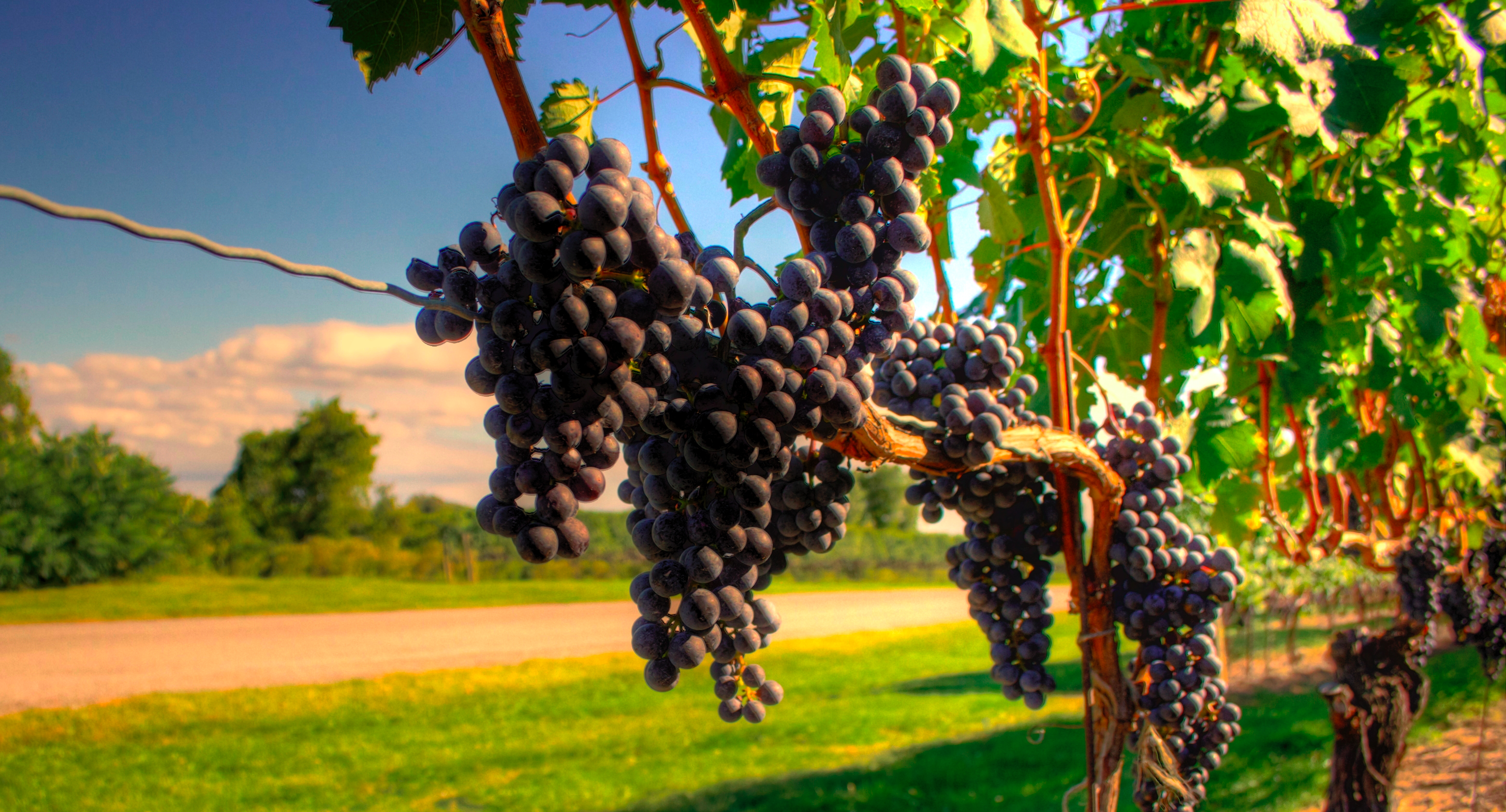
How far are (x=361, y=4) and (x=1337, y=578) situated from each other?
61.4 ft

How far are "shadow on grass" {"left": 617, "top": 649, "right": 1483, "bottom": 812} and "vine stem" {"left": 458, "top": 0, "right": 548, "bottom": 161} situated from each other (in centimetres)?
630

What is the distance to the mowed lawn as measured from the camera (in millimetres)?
7344

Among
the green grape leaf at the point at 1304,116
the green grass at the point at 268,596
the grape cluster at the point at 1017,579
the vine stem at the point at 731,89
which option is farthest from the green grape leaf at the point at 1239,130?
the green grass at the point at 268,596

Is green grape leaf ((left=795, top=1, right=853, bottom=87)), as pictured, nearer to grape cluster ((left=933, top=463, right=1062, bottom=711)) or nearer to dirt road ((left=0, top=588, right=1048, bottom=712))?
grape cluster ((left=933, top=463, right=1062, bottom=711))

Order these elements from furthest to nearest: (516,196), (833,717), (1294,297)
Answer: (833,717) < (1294,297) < (516,196)

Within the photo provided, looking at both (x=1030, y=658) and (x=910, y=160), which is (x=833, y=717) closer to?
(x=1030, y=658)

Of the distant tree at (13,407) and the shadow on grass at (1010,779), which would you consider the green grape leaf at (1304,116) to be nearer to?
the shadow on grass at (1010,779)

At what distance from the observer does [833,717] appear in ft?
35.1

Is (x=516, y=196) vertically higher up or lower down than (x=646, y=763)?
higher up

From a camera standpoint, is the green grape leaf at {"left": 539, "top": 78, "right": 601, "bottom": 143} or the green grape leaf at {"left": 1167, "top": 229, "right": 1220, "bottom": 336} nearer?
the green grape leaf at {"left": 539, "top": 78, "right": 601, "bottom": 143}

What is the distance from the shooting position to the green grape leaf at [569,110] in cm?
95

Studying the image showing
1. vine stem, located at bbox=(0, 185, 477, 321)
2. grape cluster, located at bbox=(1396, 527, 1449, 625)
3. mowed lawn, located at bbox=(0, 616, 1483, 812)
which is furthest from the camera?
mowed lawn, located at bbox=(0, 616, 1483, 812)

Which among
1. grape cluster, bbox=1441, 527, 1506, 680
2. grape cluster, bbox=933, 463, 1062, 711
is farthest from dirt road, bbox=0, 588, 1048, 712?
grape cluster, bbox=933, 463, 1062, 711

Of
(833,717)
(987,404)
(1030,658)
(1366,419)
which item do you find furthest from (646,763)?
(987,404)
